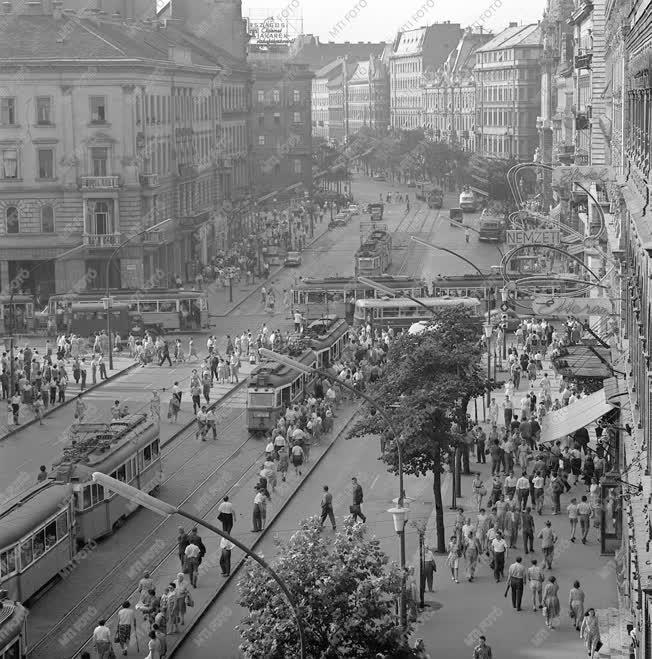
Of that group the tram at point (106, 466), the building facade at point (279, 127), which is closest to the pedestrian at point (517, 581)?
the tram at point (106, 466)

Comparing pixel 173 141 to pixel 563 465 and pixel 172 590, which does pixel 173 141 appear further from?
pixel 172 590

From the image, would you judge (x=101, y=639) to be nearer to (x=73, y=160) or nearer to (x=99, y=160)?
(x=73, y=160)

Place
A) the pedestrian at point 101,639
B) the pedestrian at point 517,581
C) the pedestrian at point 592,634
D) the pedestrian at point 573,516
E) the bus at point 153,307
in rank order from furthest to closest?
the bus at point 153,307 → the pedestrian at point 573,516 → the pedestrian at point 517,581 → the pedestrian at point 101,639 → the pedestrian at point 592,634

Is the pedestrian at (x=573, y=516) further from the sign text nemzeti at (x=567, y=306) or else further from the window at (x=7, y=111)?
the window at (x=7, y=111)

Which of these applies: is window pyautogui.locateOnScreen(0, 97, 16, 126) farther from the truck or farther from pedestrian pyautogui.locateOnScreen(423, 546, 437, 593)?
pedestrian pyautogui.locateOnScreen(423, 546, 437, 593)

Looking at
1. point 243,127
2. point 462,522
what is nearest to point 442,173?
point 243,127

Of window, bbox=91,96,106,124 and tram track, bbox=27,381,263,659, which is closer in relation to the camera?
tram track, bbox=27,381,263,659

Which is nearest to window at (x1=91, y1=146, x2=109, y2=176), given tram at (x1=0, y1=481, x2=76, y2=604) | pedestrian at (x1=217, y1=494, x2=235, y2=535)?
pedestrian at (x1=217, y1=494, x2=235, y2=535)
